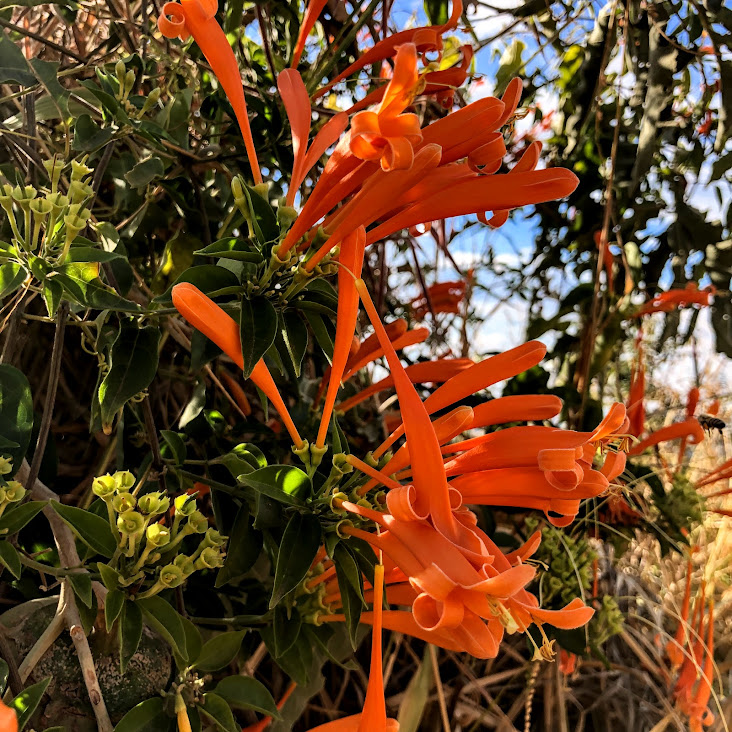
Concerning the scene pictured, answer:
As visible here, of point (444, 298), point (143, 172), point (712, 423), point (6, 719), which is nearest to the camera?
point (6, 719)

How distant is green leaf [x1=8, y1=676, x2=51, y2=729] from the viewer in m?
0.40

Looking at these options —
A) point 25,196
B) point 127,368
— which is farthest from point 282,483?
point 25,196

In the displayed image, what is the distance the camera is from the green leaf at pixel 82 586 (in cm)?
44

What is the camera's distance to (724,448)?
199 cm

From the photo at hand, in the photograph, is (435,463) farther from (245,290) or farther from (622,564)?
(622,564)

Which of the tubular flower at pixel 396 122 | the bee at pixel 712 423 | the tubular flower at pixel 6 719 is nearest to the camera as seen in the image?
the tubular flower at pixel 6 719

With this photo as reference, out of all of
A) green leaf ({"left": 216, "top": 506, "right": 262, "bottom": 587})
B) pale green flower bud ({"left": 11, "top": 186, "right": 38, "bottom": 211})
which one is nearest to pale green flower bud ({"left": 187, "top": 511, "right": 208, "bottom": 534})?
green leaf ({"left": 216, "top": 506, "right": 262, "bottom": 587})

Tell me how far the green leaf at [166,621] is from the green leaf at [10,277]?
0.22 meters

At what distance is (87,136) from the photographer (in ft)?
1.84

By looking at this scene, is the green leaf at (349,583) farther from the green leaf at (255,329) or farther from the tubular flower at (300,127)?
the tubular flower at (300,127)

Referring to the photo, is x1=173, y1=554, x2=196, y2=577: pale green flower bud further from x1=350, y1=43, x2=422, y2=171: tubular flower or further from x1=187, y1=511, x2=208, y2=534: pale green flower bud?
x1=350, y1=43, x2=422, y2=171: tubular flower

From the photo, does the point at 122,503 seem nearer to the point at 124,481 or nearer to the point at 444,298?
the point at 124,481

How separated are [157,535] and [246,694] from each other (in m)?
0.19

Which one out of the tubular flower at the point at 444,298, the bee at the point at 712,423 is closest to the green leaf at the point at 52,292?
the tubular flower at the point at 444,298
